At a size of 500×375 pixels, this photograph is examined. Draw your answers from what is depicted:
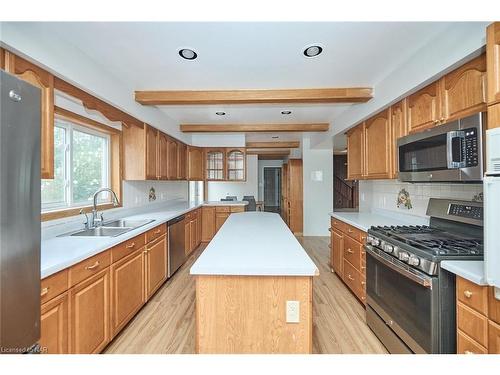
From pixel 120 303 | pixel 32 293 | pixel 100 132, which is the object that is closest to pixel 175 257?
pixel 120 303

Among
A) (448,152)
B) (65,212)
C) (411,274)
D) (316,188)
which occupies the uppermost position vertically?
(448,152)

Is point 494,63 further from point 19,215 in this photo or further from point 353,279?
point 19,215

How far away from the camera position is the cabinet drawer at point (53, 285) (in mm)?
1213

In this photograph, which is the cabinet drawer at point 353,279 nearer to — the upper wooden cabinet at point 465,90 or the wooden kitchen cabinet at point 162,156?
the upper wooden cabinet at point 465,90

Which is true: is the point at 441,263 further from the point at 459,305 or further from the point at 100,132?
the point at 100,132

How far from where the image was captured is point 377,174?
2.63 m

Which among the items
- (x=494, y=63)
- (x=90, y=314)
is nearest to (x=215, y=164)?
(x=90, y=314)

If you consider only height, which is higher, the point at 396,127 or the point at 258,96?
the point at 258,96

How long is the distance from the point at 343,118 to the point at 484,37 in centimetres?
220

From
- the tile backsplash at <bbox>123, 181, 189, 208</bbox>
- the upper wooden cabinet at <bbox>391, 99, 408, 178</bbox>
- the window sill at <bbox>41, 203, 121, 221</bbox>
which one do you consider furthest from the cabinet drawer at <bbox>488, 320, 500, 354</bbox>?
the tile backsplash at <bbox>123, 181, 189, 208</bbox>

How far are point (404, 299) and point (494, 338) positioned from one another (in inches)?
21.0

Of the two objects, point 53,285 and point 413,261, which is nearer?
point 53,285

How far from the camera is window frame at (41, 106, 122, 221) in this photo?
2.12 m

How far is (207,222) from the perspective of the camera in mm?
5027
